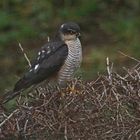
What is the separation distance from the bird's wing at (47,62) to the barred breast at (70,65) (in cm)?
4

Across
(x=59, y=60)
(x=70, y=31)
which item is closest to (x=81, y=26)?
(x=70, y=31)

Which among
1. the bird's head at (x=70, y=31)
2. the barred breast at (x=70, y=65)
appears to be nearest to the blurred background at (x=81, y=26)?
the bird's head at (x=70, y=31)

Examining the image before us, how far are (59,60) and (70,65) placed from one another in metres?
0.10

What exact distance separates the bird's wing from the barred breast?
0.04 m

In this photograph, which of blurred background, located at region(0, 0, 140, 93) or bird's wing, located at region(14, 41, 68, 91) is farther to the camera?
blurred background, located at region(0, 0, 140, 93)

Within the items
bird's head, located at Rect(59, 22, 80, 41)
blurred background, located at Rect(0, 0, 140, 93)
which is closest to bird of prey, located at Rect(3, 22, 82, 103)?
bird's head, located at Rect(59, 22, 80, 41)

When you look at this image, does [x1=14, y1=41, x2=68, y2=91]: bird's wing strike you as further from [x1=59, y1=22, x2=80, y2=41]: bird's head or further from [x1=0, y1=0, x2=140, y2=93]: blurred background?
[x1=0, y1=0, x2=140, y2=93]: blurred background

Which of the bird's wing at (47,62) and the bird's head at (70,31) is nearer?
the bird's wing at (47,62)

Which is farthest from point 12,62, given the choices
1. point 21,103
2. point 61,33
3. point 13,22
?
point 21,103

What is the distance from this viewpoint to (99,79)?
5.18 m

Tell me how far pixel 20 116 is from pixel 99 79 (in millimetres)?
537

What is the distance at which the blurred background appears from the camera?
10.7 meters

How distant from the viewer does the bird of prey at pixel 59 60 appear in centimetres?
623

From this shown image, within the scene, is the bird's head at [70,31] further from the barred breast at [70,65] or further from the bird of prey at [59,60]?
the barred breast at [70,65]
